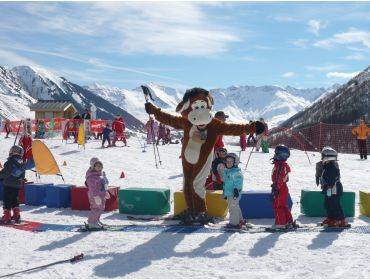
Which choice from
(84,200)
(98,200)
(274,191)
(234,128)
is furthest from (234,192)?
(84,200)

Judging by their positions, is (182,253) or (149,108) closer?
(182,253)

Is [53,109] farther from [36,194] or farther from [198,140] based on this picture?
[198,140]

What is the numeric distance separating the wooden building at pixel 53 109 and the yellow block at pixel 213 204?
112 feet

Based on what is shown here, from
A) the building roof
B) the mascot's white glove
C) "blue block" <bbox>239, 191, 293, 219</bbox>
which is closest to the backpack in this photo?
the mascot's white glove

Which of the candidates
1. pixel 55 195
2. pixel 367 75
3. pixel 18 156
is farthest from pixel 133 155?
pixel 367 75

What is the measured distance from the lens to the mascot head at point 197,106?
9.49 m

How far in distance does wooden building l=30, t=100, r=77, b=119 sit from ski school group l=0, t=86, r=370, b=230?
33671 millimetres

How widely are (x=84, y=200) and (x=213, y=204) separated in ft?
9.44

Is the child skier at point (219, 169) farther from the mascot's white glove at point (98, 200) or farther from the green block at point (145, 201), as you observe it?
the mascot's white glove at point (98, 200)

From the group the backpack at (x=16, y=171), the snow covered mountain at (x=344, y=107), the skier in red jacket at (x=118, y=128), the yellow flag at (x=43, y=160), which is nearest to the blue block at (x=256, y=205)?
the backpack at (x=16, y=171)

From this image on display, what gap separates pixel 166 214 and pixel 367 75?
144m

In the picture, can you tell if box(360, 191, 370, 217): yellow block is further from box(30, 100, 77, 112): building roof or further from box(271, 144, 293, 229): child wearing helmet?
box(30, 100, 77, 112): building roof

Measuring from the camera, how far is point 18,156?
389 inches

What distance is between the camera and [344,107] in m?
116
